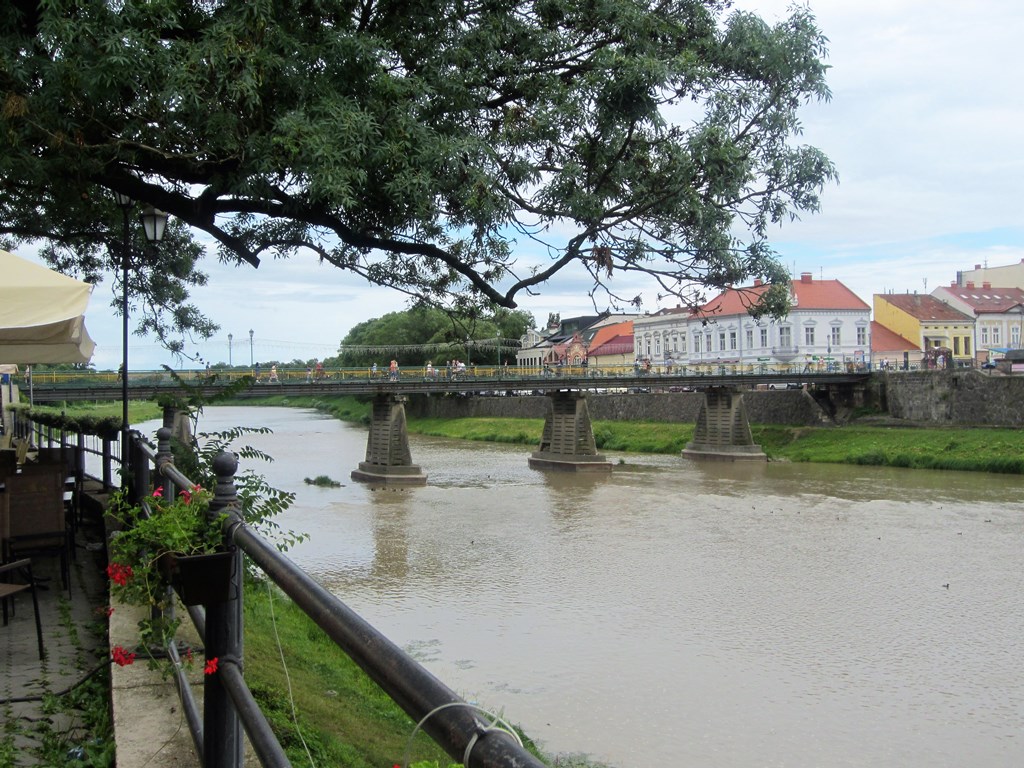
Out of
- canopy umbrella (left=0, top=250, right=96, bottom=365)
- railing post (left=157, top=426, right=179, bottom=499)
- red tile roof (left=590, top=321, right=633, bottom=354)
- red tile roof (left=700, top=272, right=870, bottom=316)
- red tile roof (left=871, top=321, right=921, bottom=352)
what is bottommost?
railing post (left=157, top=426, right=179, bottom=499)

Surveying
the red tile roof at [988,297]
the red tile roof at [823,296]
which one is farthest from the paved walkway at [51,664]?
the red tile roof at [988,297]

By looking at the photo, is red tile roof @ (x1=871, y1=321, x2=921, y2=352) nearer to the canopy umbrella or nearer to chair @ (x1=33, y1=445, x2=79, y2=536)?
chair @ (x1=33, y1=445, x2=79, y2=536)

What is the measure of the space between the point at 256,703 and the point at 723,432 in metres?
44.0

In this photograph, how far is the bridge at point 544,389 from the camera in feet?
118

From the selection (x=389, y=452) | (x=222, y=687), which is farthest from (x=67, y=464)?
(x=389, y=452)

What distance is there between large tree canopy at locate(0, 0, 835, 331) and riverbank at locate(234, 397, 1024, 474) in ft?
103

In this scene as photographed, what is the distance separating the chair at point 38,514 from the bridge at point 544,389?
28.4 meters

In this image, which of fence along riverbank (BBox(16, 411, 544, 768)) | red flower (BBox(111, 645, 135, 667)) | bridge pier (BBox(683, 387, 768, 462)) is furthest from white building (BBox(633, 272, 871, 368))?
fence along riverbank (BBox(16, 411, 544, 768))

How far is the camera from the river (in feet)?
33.1

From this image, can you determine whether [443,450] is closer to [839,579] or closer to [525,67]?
[839,579]

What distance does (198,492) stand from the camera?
11.3ft

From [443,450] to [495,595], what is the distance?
3493cm

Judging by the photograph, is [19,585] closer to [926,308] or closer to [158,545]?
[158,545]

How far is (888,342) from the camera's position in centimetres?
6275
